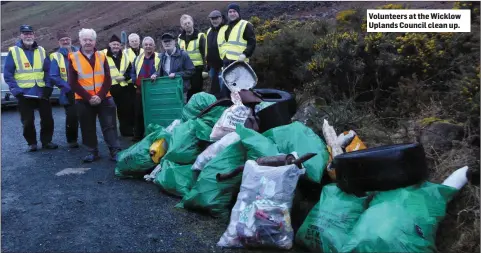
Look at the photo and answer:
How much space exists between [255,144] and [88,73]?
290 centimetres

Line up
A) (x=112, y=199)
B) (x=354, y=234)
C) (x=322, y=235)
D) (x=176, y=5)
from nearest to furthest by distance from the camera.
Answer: (x=354, y=234), (x=322, y=235), (x=112, y=199), (x=176, y=5)

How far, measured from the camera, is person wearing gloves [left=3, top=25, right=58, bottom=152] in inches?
261

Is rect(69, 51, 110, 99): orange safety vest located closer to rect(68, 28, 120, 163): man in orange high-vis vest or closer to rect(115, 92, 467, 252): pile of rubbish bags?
rect(68, 28, 120, 163): man in orange high-vis vest

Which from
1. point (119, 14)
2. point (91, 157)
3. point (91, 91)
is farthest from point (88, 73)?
point (119, 14)

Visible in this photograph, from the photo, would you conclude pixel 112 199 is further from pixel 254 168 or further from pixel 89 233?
pixel 254 168

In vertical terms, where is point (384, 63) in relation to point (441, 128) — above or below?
above

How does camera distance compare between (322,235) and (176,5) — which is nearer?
(322,235)

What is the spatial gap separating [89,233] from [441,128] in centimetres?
284

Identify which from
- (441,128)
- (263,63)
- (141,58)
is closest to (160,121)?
(141,58)

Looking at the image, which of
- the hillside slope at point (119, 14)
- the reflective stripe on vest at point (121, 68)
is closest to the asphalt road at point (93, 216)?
the reflective stripe on vest at point (121, 68)

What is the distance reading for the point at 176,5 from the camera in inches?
917

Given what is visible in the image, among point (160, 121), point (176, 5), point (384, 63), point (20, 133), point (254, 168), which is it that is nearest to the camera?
point (254, 168)

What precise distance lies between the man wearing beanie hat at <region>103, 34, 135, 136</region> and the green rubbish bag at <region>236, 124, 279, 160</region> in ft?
12.9

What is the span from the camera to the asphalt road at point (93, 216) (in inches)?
136
